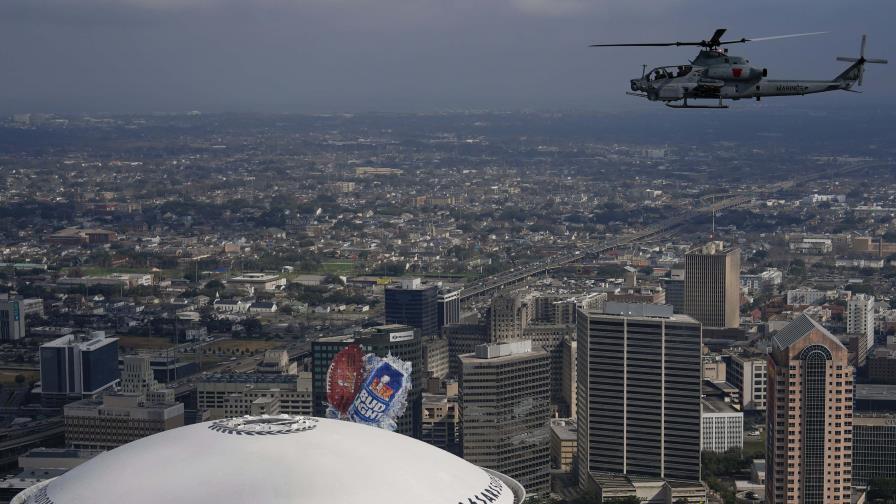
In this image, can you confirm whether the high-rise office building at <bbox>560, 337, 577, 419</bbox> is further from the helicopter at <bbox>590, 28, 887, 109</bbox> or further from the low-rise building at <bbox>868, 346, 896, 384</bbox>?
the helicopter at <bbox>590, 28, 887, 109</bbox>

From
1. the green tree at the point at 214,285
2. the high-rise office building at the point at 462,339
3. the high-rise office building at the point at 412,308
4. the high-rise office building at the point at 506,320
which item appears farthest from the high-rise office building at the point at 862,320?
the green tree at the point at 214,285

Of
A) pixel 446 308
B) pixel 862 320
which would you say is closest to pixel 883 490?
pixel 862 320

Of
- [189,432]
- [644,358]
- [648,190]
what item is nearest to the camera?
[189,432]

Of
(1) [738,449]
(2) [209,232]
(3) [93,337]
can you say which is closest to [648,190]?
(2) [209,232]

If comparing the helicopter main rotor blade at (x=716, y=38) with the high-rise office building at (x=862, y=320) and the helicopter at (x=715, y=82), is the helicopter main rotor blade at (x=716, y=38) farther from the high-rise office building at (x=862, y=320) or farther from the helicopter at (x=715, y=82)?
the high-rise office building at (x=862, y=320)

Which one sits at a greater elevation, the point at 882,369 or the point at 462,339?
the point at 462,339

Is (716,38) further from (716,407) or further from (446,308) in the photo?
(446,308)

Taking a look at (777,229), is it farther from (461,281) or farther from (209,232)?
(209,232)
